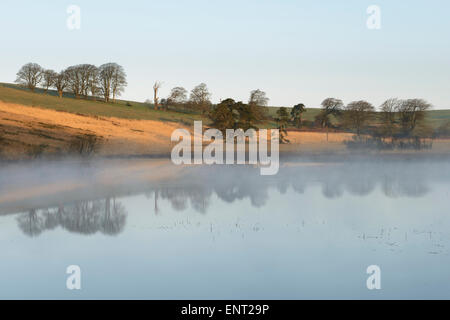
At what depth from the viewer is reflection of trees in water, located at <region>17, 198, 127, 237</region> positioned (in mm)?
12227

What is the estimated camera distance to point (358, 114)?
6325cm

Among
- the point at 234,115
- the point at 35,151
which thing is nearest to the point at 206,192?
the point at 35,151

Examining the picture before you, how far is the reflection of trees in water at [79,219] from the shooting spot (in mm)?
12227

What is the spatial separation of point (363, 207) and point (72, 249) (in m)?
10.3

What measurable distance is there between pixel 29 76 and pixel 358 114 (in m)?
48.9

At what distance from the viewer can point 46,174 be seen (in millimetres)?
28219

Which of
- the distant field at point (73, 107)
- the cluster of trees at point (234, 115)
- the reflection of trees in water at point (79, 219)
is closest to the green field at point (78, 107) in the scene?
the distant field at point (73, 107)

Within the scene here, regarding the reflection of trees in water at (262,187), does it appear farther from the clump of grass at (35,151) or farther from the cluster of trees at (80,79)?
the cluster of trees at (80,79)

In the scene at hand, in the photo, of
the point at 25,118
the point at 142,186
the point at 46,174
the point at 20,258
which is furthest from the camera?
the point at 25,118

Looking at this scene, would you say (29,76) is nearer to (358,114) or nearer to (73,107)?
(73,107)

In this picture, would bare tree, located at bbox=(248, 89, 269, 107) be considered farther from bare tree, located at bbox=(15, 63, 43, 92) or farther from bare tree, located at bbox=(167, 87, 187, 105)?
bare tree, located at bbox=(15, 63, 43, 92)

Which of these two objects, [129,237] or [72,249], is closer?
[72,249]

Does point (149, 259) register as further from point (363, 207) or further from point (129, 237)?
point (363, 207)
